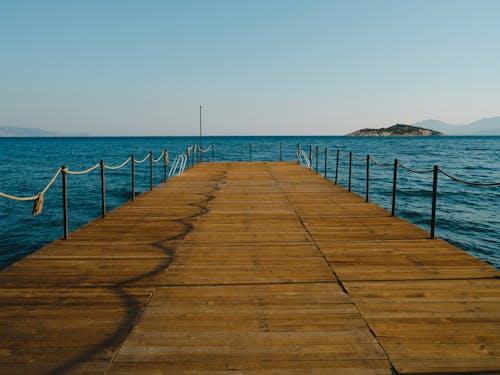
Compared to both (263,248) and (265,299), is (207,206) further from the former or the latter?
(265,299)

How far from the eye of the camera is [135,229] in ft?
23.1

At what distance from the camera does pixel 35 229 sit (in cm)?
1468

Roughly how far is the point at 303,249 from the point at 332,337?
258 centimetres

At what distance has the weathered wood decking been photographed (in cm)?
292

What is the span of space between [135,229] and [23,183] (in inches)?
1049

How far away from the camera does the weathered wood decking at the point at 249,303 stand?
9.57ft

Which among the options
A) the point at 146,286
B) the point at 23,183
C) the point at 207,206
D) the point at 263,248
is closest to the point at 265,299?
the point at 146,286

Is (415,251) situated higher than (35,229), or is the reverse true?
(415,251)

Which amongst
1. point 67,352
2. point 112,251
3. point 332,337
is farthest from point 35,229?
point 332,337

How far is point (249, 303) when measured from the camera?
12.7 feet

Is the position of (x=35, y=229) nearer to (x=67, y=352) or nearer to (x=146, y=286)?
(x=146, y=286)

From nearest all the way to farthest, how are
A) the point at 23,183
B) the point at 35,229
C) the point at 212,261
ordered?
1. the point at 212,261
2. the point at 35,229
3. the point at 23,183

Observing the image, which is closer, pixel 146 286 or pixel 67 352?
pixel 67 352

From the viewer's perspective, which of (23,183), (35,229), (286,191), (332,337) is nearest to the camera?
(332,337)
